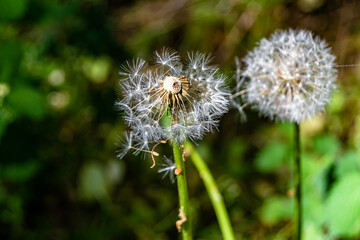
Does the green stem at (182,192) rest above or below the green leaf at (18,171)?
below

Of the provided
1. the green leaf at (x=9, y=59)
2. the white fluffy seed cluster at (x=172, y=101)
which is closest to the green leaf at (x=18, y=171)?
the green leaf at (x=9, y=59)

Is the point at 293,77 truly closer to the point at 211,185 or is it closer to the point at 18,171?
the point at 211,185

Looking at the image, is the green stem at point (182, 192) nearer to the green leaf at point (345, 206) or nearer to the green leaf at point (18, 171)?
the green leaf at point (345, 206)

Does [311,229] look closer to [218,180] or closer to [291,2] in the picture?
[218,180]

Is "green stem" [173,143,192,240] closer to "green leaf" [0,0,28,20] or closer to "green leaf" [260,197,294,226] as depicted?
"green leaf" [260,197,294,226]

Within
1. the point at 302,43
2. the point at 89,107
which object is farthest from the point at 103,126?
the point at 302,43

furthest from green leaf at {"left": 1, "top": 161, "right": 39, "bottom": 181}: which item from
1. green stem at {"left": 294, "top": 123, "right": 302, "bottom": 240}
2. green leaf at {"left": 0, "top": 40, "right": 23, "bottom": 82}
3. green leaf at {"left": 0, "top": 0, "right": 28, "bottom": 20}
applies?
green stem at {"left": 294, "top": 123, "right": 302, "bottom": 240}
